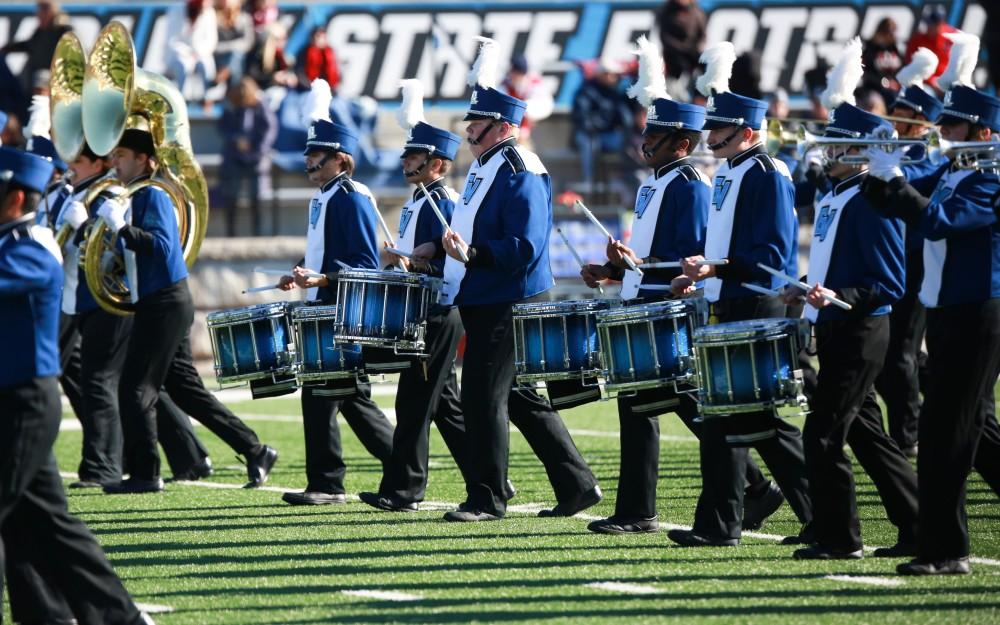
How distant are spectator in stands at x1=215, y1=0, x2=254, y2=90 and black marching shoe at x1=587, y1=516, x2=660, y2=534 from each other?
41.3 feet

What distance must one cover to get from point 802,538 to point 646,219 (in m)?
1.64

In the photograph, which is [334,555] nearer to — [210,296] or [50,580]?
[50,580]

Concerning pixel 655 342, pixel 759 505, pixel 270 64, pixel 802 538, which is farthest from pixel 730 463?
pixel 270 64

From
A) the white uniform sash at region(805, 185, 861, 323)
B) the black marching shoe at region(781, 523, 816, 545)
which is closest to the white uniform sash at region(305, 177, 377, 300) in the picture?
the white uniform sash at region(805, 185, 861, 323)

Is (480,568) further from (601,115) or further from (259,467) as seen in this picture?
(601,115)

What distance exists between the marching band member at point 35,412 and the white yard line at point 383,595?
1.01 metres

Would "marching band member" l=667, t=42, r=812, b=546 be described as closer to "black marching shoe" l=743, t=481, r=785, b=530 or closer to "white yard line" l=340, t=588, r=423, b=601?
"black marching shoe" l=743, t=481, r=785, b=530

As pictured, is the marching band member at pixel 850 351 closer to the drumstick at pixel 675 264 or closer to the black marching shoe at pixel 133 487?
the drumstick at pixel 675 264

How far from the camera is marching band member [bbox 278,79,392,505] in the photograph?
29.9ft

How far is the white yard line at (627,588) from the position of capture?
21.0 ft

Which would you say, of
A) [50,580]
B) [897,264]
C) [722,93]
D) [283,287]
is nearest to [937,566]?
[897,264]

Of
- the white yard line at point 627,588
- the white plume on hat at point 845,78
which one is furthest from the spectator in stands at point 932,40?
the white yard line at point 627,588

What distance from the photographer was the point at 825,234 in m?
7.07

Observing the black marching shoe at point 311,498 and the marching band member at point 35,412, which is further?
the black marching shoe at point 311,498
